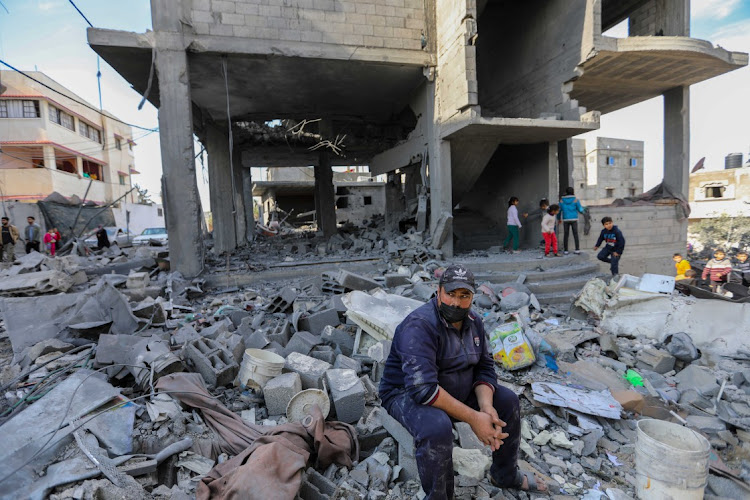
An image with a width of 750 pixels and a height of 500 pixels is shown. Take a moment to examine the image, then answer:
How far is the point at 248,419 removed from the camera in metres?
3.17

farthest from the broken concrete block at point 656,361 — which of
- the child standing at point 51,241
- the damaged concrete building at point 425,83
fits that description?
the child standing at point 51,241

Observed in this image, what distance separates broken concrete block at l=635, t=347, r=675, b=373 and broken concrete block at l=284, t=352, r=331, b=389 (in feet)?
12.8

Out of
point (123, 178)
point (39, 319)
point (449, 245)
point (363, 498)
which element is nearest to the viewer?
point (363, 498)

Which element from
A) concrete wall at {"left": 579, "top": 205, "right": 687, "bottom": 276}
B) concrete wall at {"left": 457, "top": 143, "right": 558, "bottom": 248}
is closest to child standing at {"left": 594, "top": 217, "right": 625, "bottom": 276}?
concrete wall at {"left": 457, "top": 143, "right": 558, "bottom": 248}

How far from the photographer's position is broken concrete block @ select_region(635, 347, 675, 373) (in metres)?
4.32

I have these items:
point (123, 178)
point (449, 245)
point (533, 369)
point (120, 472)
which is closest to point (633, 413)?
point (533, 369)

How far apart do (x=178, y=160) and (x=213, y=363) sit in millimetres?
5238

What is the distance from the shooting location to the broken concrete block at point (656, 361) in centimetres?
432

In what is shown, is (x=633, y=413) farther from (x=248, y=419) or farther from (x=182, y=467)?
(x=182, y=467)

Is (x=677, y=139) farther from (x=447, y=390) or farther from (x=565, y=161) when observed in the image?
(x=447, y=390)

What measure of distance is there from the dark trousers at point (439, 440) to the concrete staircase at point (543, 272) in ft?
16.8

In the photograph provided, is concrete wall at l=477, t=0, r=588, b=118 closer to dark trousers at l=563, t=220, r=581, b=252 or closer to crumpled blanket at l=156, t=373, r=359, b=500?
dark trousers at l=563, t=220, r=581, b=252

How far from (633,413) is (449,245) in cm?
600

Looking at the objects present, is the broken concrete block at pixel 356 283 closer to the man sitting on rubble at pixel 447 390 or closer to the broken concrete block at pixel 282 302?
the broken concrete block at pixel 282 302
